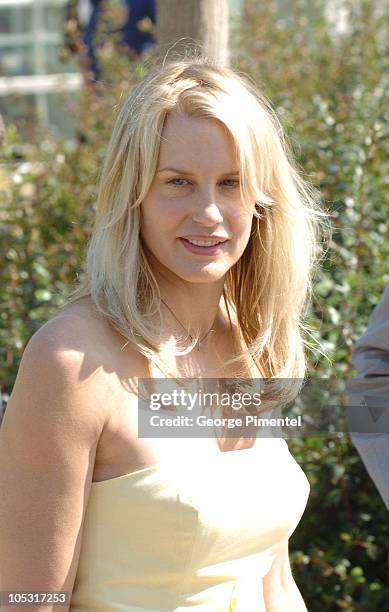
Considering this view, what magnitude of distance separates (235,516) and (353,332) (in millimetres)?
1469

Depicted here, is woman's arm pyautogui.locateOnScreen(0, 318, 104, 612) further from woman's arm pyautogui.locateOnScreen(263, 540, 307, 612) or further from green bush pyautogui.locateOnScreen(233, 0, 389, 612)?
green bush pyautogui.locateOnScreen(233, 0, 389, 612)

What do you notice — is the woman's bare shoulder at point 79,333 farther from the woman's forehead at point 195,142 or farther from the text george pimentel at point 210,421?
the woman's forehead at point 195,142

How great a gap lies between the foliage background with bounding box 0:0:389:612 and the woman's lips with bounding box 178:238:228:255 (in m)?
0.50

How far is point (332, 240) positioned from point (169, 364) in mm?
1501

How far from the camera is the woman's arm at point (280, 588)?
207 centimetres

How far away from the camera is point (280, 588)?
2092 millimetres

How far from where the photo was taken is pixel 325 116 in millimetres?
3832

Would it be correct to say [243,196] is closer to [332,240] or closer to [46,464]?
[46,464]

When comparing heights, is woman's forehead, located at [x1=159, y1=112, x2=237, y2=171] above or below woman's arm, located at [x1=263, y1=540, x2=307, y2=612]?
above

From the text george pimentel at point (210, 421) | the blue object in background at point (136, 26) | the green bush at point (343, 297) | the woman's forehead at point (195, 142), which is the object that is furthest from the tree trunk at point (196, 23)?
the blue object in background at point (136, 26)

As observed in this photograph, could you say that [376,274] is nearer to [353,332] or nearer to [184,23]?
[353,332]

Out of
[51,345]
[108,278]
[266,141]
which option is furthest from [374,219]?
[51,345]

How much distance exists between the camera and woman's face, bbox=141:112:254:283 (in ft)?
6.25

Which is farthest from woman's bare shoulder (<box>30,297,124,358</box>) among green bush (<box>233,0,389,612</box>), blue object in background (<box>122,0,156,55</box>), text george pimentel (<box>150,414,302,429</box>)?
blue object in background (<box>122,0,156,55</box>)
